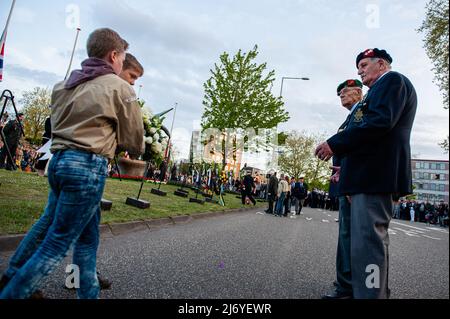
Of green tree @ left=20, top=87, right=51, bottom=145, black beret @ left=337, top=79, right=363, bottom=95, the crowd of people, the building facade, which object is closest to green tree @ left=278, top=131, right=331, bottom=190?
the crowd of people

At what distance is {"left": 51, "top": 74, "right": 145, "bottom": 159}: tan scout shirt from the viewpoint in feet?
6.01

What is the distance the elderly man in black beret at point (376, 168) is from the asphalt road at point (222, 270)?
1037 millimetres

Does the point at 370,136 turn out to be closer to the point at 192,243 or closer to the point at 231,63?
the point at 192,243

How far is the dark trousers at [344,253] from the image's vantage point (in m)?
3.02

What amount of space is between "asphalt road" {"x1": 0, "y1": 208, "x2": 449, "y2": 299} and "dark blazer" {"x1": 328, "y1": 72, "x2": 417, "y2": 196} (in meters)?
1.41

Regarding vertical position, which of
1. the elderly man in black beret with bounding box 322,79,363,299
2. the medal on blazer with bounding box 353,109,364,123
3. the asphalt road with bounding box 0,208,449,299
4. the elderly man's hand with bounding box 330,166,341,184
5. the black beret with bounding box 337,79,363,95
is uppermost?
the black beret with bounding box 337,79,363,95

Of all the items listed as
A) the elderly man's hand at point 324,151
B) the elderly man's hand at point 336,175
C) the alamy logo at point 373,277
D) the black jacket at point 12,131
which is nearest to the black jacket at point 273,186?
the black jacket at point 12,131

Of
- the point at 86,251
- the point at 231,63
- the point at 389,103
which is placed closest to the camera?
the point at 86,251

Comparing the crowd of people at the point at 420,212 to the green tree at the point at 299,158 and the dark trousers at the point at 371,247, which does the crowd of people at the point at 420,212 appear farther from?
the dark trousers at the point at 371,247

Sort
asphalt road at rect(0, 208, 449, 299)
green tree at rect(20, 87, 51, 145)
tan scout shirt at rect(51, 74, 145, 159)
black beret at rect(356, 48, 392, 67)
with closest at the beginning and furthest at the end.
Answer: tan scout shirt at rect(51, 74, 145, 159), black beret at rect(356, 48, 392, 67), asphalt road at rect(0, 208, 449, 299), green tree at rect(20, 87, 51, 145)

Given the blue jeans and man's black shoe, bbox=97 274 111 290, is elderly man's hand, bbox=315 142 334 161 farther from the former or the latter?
man's black shoe, bbox=97 274 111 290
